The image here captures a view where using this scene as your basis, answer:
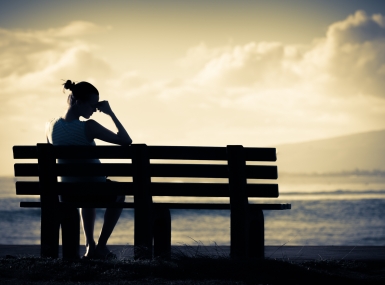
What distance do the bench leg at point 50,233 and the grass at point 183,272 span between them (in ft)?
1.33

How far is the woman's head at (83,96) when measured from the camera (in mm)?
6785

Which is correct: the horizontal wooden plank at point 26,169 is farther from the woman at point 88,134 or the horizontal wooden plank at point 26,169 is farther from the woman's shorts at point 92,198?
the woman's shorts at point 92,198

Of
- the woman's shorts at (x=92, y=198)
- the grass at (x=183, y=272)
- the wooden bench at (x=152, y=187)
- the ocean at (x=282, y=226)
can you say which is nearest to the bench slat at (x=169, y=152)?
the wooden bench at (x=152, y=187)

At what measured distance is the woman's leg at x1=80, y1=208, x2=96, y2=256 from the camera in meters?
6.80

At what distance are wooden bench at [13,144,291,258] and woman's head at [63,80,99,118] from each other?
0.41m

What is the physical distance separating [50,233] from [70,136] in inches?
38.4

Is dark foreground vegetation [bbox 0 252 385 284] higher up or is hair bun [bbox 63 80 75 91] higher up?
hair bun [bbox 63 80 75 91]

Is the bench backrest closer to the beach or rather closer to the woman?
the woman

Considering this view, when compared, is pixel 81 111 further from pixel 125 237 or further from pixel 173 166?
pixel 125 237

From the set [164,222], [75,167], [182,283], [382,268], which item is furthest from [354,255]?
[75,167]

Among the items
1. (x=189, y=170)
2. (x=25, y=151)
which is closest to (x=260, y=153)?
(x=189, y=170)

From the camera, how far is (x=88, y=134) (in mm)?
6793

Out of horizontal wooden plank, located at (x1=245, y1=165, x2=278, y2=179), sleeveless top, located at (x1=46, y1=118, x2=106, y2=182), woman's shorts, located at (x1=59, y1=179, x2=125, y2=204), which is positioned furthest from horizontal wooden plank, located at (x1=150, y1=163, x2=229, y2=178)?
sleeveless top, located at (x1=46, y1=118, x2=106, y2=182)

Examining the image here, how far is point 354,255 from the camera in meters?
7.41
